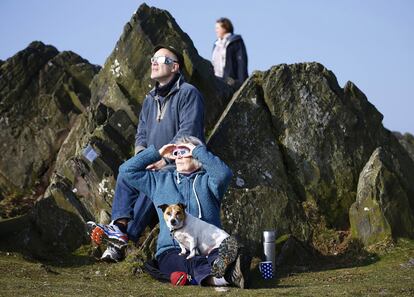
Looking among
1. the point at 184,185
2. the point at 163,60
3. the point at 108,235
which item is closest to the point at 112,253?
the point at 108,235

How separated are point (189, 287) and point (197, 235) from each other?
0.64m

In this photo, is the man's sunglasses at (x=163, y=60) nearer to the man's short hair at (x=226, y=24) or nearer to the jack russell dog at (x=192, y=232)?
the jack russell dog at (x=192, y=232)

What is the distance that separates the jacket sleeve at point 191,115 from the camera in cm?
1063

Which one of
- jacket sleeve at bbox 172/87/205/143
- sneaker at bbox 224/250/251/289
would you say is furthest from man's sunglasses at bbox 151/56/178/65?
sneaker at bbox 224/250/251/289

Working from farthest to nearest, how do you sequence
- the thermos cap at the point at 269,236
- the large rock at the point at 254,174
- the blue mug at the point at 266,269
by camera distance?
the large rock at the point at 254,174, the thermos cap at the point at 269,236, the blue mug at the point at 266,269

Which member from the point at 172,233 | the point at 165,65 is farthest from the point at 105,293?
the point at 165,65

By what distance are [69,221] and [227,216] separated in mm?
2397

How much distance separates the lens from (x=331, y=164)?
515 inches

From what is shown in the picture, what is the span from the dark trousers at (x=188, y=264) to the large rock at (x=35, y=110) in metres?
6.07

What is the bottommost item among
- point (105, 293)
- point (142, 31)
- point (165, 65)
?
point (105, 293)

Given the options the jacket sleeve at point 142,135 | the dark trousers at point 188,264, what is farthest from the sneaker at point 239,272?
the jacket sleeve at point 142,135

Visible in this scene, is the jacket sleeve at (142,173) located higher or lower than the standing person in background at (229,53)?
lower

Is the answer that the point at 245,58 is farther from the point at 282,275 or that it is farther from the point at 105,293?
the point at 105,293

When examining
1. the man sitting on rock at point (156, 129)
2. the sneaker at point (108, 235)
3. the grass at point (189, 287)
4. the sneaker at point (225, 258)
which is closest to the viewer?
the grass at point (189, 287)
